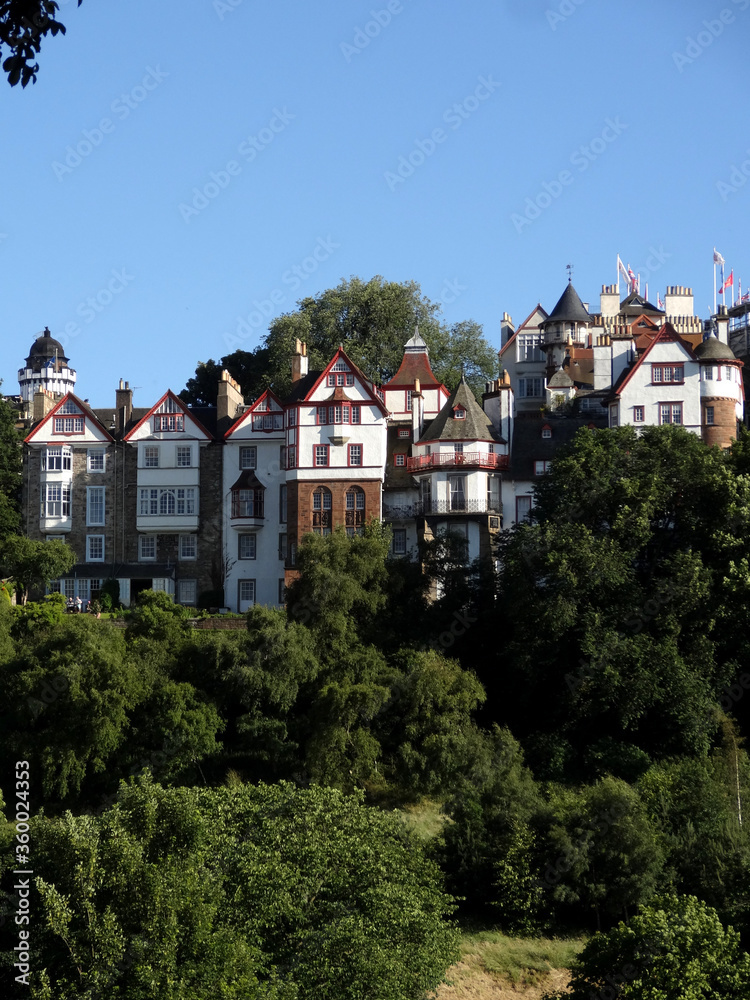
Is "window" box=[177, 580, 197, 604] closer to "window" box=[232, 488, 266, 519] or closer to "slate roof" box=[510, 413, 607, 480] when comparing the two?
"window" box=[232, 488, 266, 519]

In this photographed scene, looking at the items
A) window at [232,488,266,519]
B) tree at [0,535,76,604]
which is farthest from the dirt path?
window at [232,488,266,519]

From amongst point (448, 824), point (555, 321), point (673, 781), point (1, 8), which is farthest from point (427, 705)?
point (555, 321)

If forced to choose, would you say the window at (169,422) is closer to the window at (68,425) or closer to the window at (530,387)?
the window at (68,425)

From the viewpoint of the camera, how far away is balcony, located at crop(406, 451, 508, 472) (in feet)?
220

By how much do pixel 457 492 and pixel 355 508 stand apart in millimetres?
4931

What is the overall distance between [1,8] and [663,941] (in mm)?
25697

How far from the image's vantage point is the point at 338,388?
68.4 m

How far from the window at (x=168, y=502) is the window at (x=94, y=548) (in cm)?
256

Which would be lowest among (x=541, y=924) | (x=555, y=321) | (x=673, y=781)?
(x=541, y=924)

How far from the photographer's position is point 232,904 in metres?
34.6

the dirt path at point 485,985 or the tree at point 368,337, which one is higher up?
the tree at point 368,337

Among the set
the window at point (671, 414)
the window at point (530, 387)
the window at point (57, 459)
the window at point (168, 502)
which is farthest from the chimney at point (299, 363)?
the window at point (530, 387)

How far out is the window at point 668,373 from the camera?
225 feet

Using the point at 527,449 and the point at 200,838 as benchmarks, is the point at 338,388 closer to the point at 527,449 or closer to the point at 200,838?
the point at 527,449
